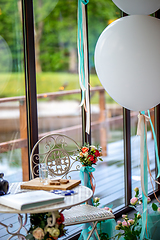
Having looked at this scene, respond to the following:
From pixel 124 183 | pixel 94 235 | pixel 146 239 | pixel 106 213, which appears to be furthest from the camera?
pixel 124 183

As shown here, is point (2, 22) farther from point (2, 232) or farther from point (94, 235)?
point (94, 235)

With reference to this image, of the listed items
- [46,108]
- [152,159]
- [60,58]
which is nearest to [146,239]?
[152,159]

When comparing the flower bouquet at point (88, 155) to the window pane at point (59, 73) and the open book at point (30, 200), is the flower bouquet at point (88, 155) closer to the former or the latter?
the open book at point (30, 200)

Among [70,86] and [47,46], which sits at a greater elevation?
[47,46]

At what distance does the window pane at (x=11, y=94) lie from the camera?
7.09 feet

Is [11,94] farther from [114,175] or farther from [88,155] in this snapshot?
[114,175]

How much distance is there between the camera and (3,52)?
212cm

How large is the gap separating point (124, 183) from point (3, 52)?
77.1 inches

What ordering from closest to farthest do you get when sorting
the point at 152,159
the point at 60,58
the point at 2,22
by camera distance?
the point at 2,22, the point at 152,159, the point at 60,58

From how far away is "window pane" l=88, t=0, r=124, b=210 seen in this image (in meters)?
3.37

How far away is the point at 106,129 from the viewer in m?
4.77

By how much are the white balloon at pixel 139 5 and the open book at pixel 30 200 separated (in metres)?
1.37

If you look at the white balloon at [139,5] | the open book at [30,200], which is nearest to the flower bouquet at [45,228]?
the open book at [30,200]

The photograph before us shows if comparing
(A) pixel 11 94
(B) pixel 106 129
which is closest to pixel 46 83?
(B) pixel 106 129
